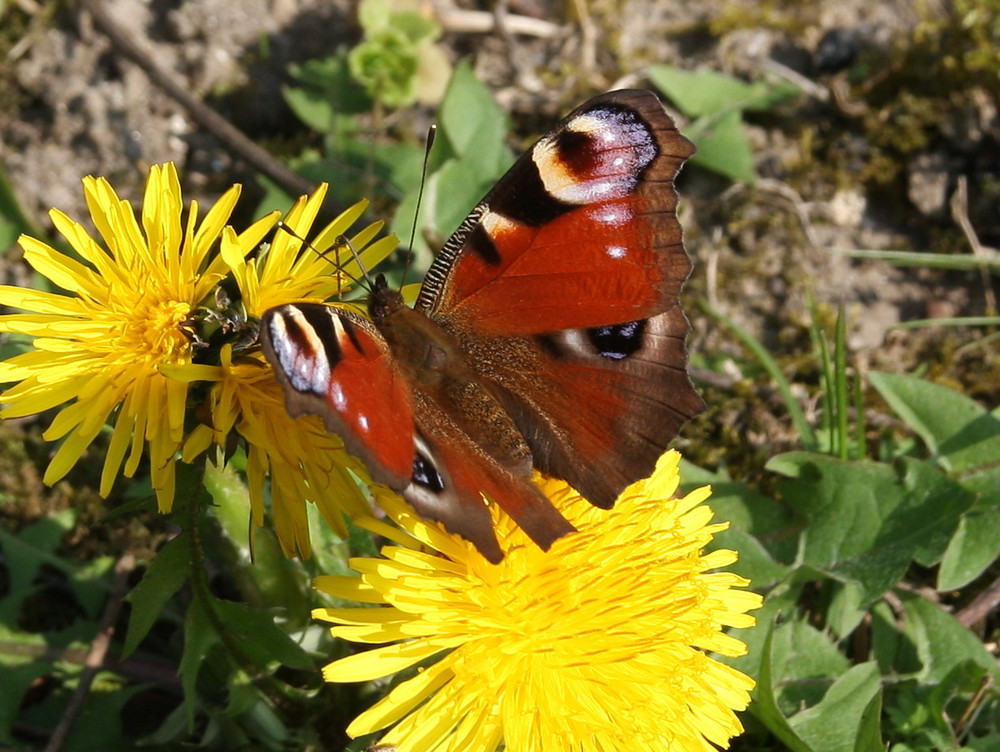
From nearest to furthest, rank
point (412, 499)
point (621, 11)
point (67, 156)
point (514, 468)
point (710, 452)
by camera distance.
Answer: point (412, 499) → point (514, 468) → point (710, 452) → point (67, 156) → point (621, 11)

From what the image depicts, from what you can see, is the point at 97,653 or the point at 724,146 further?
the point at 724,146

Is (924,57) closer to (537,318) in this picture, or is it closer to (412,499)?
(537,318)

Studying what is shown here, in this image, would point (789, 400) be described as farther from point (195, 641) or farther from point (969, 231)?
point (195, 641)

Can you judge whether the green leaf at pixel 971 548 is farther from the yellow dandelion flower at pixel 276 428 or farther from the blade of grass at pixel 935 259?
the yellow dandelion flower at pixel 276 428

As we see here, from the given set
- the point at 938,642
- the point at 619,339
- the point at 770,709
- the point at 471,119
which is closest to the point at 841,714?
the point at 770,709

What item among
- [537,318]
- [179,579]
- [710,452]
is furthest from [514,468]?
[710,452]

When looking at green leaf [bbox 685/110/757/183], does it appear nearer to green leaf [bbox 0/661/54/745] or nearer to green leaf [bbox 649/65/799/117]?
green leaf [bbox 649/65/799/117]

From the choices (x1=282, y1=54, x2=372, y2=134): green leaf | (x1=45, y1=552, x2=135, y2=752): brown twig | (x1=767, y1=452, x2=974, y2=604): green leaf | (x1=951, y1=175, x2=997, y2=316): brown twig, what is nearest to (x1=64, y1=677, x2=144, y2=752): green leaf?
(x1=45, y1=552, x2=135, y2=752): brown twig
